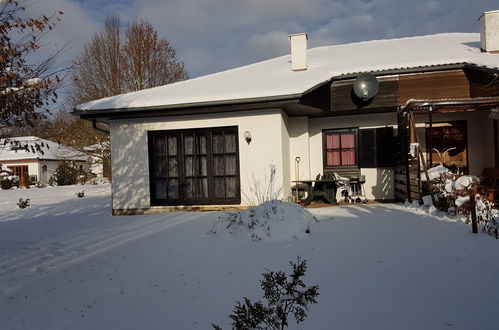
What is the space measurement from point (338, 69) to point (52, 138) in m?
7.20

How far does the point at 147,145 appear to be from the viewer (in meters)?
8.36

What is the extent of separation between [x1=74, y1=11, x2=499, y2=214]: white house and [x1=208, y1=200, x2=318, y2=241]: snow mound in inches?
89.6

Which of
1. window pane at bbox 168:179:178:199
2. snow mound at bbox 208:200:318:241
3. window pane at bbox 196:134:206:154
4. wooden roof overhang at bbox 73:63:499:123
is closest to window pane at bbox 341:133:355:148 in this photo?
wooden roof overhang at bbox 73:63:499:123

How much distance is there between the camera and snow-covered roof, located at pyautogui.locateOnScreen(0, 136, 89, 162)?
142 inches

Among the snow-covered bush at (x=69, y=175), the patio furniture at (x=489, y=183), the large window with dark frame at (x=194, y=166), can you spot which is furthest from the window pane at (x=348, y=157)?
the snow-covered bush at (x=69, y=175)

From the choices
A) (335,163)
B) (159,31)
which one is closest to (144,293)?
(335,163)

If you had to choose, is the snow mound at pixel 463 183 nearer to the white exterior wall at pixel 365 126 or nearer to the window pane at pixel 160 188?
the white exterior wall at pixel 365 126

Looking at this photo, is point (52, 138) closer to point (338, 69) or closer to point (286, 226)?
point (286, 226)

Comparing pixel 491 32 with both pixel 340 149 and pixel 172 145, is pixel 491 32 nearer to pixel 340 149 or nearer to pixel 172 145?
pixel 340 149

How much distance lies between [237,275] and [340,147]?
22.3 ft

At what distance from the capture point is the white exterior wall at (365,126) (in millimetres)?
9141

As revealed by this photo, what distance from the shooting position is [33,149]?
3.65 m

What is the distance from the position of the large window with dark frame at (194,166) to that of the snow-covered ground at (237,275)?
80.9 inches

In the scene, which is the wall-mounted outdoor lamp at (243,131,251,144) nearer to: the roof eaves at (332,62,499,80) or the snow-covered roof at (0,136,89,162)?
the roof eaves at (332,62,499,80)
